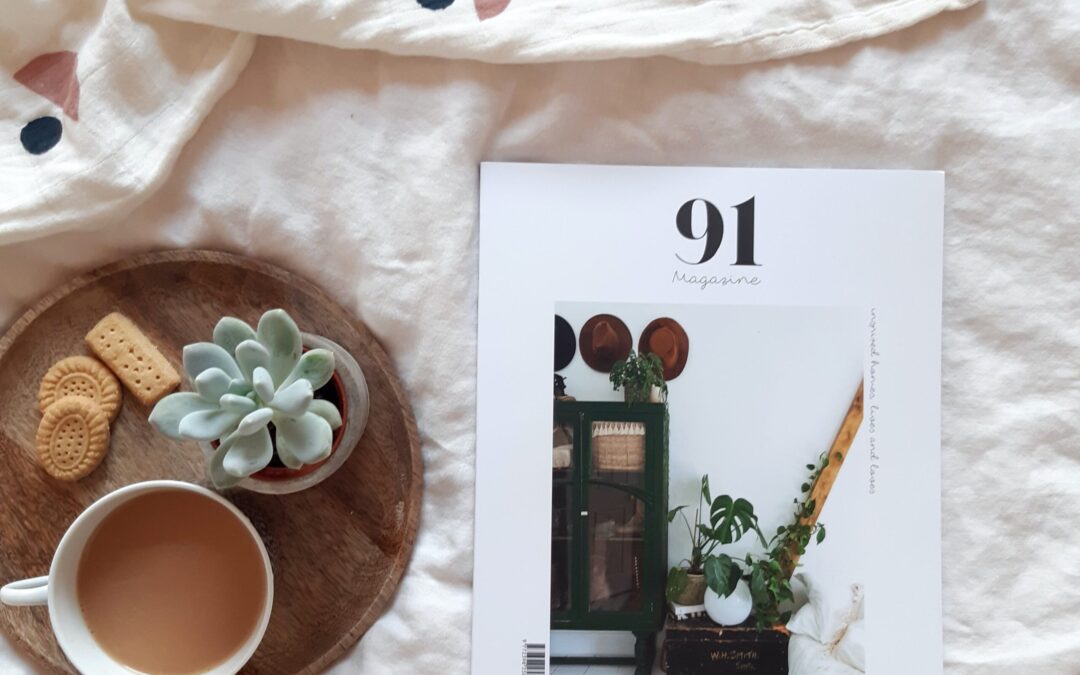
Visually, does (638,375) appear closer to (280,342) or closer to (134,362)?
(280,342)

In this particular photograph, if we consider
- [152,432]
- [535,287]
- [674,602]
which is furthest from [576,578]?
[152,432]

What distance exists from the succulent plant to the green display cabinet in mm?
177

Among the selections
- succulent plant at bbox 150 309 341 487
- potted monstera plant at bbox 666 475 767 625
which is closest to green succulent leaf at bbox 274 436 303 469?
succulent plant at bbox 150 309 341 487

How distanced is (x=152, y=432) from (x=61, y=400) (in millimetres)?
60

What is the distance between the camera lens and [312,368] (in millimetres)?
466

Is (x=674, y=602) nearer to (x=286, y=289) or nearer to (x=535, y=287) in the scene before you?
(x=535, y=287)

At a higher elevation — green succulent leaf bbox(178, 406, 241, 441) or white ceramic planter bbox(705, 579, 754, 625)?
green succulent leaf bbox(178, 406, 241, 441)

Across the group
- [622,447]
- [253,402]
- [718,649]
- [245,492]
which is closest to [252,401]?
[253,402]

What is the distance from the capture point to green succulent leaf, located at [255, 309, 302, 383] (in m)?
0.46

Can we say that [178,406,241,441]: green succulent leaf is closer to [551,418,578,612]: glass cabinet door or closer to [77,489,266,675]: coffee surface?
[77,489,266,675]: coffee surface

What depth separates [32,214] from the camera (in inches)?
21.8

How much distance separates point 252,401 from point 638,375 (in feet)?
0.81

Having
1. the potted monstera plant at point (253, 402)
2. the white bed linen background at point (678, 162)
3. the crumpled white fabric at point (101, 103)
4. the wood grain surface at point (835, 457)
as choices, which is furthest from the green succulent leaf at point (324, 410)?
the wood grain surface at point (835, 457)

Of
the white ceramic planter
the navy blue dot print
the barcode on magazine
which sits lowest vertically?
the barcode on magazine
